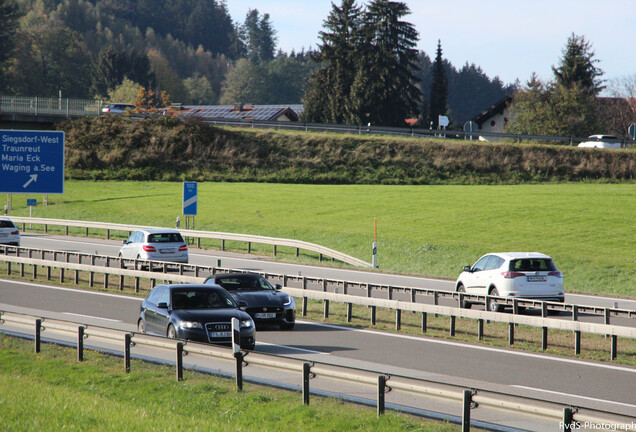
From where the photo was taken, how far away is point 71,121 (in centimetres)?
6594

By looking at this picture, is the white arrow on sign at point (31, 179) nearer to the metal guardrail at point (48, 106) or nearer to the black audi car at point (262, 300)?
the black audi car at point (262, 300)

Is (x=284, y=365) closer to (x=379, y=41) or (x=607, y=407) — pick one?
(x=607, y=407)

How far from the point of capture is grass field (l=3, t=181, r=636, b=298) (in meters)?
31.2

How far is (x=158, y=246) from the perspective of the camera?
2778 cm

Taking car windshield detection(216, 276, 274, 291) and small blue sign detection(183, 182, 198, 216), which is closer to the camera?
car windshield detection(216, 276, 274, 291)

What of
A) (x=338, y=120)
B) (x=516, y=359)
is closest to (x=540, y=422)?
(x=516, y=359)

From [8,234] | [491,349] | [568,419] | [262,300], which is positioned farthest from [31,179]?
[568,419]

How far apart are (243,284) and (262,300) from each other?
1.07m

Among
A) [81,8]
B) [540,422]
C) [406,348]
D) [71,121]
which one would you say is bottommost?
[406,348]

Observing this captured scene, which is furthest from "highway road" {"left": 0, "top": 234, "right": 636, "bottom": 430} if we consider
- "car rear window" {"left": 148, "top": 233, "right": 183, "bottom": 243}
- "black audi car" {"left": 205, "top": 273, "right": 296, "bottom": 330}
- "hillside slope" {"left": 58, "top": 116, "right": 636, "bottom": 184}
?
"hillside slope" {"left": 58, "top": 116, "right": 636, "bottom": 184}

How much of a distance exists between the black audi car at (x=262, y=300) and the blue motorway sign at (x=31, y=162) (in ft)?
38.0

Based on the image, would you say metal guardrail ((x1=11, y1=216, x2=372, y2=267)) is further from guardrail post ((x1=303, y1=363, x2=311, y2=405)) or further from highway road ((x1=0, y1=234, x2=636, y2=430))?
guardrail post ((x1=303, y1=363, x2=311, y2=405))

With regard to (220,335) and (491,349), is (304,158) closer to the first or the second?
(491,349)

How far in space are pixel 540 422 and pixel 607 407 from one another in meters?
3.31
